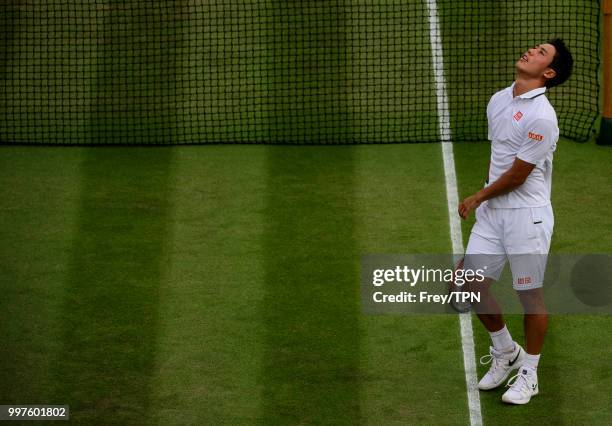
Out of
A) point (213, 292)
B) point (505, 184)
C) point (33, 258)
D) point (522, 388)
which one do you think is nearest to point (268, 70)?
point (33, 258)

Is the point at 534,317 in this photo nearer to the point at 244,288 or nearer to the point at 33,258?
the point at 244,288

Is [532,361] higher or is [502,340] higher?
[502,340]

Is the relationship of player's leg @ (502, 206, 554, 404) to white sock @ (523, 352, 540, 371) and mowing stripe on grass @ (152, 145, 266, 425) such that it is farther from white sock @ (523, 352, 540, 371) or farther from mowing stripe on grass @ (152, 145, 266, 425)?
mowing stripe on grass @ (152, 145, 266, 425)

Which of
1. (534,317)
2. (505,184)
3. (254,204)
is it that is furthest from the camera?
(254,204)

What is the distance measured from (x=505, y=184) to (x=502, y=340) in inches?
47.6

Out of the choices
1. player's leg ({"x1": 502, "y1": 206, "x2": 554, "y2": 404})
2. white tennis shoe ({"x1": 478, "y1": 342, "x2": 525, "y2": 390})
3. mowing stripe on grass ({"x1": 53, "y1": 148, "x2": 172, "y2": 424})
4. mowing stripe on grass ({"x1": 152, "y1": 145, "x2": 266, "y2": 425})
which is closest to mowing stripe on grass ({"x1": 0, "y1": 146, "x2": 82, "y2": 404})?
mowing stripe on grass ({"x1": 53, "y1": 148, "x2": 172, "y2": 424})

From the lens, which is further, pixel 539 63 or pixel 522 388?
pixel 522 388

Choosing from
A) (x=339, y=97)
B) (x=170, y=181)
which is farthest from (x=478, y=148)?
(x=170, y=181)

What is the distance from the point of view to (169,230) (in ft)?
36.9

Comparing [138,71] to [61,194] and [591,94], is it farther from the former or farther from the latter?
[591,94]

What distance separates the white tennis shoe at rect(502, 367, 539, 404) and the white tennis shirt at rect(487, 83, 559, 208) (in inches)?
47.9

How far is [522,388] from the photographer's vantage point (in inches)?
331

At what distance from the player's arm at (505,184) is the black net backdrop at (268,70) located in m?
5.09

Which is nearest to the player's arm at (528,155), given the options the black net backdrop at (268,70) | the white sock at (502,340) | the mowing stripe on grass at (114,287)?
the white sock at (502,340)
